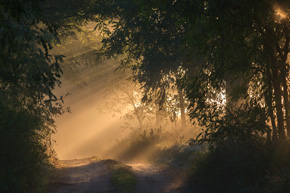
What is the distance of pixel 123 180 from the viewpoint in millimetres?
12344

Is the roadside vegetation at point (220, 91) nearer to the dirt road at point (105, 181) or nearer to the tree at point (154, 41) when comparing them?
the dirt road at point (105, 181)

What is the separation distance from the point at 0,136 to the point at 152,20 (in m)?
9.21

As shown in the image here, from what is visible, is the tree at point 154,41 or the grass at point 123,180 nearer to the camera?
the grass at point 123,180

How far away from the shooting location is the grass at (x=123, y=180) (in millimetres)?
11211

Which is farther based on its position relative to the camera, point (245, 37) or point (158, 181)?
point (158, 181)

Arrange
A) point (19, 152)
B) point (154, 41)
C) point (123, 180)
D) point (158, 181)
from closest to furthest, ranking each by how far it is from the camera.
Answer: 1. point (19, 152)
2. point (123, 180)
3. point (158, 181)
4. point (154, 41)

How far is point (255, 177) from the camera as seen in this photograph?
9.78m

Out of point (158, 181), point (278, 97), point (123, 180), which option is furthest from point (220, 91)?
point (123, 180)

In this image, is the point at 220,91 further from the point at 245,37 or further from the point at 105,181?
the point at 105,181

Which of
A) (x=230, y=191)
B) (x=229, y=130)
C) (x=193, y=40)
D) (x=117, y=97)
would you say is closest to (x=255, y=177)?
(x=230, y=191)

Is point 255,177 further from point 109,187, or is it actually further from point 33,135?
point 33,135

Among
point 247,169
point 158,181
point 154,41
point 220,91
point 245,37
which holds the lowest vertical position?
point 247,169

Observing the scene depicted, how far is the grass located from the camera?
36.8ft

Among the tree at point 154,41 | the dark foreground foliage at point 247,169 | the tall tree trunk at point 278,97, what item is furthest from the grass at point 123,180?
the tree at point 154,41
